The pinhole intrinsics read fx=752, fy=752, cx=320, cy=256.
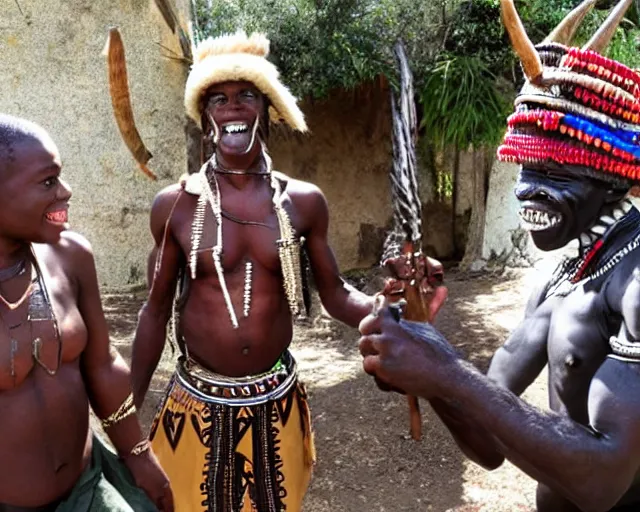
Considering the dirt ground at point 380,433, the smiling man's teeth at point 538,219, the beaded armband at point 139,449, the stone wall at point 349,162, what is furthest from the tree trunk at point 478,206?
the smiling man's teeth at point 538,219

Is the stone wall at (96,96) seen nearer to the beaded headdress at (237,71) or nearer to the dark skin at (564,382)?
the beaded headdress at (237,71)

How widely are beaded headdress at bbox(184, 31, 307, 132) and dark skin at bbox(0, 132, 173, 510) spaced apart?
1.08 meters

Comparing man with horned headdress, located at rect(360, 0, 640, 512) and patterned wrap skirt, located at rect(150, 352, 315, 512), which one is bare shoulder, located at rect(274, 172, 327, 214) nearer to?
patterned wrap skirt, located at rect(150, 352, 315, 512)

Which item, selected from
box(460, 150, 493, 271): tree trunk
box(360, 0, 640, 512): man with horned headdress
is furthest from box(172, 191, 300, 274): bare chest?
box(460, 150, 493, 271): tree trunk

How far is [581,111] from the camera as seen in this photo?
1.74 m

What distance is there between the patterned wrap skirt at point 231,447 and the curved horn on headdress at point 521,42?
5.84 feet

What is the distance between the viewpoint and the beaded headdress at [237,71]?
309 cm

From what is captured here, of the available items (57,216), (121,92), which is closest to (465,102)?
(121,92)

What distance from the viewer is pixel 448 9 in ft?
25.5

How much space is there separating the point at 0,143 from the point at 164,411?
1.52m

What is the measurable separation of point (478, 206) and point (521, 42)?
729 cm


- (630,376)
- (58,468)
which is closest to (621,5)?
(630,376)

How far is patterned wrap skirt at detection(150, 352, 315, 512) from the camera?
3051 millimetres

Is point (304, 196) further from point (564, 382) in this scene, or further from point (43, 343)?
point (564, 382)
